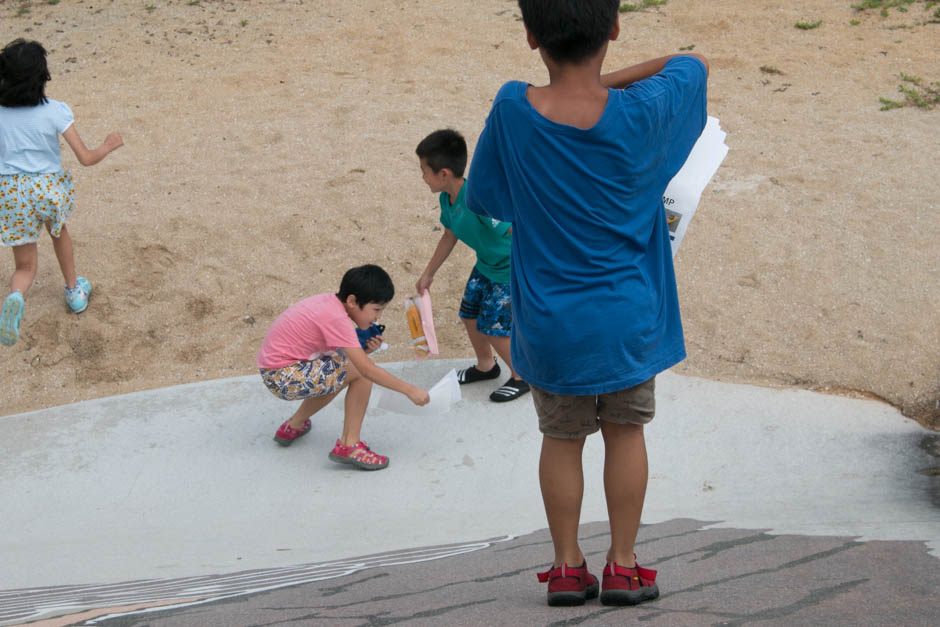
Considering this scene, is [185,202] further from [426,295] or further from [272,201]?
[426,295]

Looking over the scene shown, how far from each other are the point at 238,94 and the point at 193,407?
13.8 ft

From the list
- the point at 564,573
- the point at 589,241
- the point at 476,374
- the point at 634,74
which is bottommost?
the point at 476,374

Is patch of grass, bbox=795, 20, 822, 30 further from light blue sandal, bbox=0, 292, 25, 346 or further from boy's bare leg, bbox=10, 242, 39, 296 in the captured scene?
light blue sandal, bbox=0, 292, 25, 346

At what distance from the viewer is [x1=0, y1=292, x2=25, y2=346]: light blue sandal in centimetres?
442

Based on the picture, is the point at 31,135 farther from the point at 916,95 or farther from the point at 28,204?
the point at 916,95

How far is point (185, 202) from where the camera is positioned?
20.1 ft

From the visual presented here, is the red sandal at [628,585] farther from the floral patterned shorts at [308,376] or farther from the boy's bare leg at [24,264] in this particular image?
the boy's bare leg at [24,264]

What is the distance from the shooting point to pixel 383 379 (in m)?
3.60

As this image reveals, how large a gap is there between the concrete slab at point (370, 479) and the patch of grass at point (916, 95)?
13.2ft

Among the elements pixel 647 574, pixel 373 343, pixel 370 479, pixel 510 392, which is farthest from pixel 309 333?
pixel 647 574

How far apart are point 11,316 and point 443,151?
7.65ft

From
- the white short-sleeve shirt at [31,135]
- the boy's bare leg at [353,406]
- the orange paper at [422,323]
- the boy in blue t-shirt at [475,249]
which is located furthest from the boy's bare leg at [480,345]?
the white short-sleeve shirt at [31,135]

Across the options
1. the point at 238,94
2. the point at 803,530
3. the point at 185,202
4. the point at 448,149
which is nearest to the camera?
the point at 803,530

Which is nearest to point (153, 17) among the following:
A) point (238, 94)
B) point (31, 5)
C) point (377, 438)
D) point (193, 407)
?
point (31, 5)
